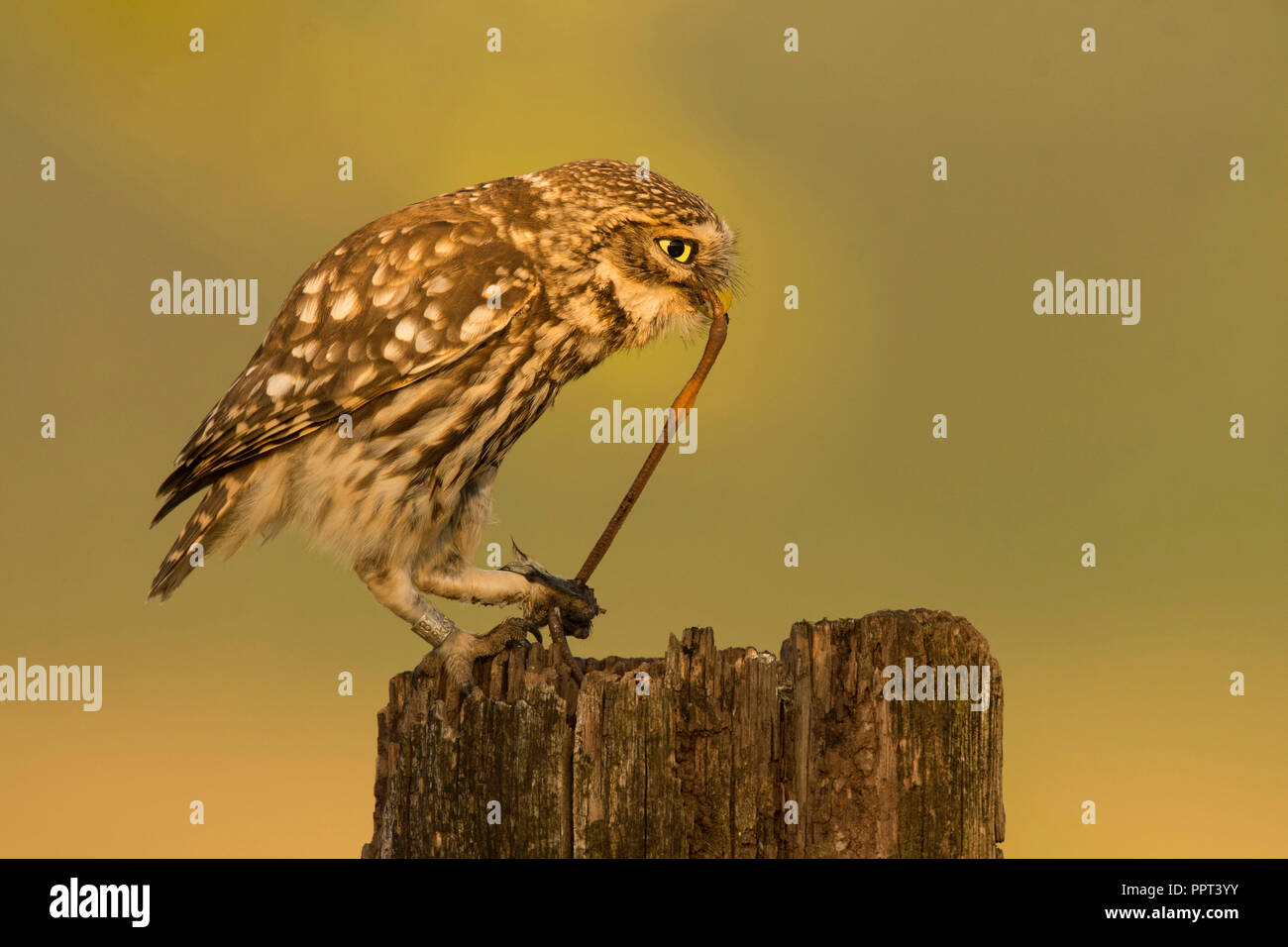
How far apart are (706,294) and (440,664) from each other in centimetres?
153

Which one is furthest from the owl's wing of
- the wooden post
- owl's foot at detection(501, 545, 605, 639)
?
the wooden post

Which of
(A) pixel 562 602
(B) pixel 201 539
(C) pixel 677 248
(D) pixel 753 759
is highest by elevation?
(C) pixel 677 248

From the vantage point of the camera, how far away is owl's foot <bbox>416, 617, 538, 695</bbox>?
3.59 metres

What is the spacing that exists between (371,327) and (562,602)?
1.17m

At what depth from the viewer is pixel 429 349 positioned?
4.06 metres

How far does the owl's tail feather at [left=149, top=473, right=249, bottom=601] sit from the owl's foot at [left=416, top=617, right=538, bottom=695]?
110 cm

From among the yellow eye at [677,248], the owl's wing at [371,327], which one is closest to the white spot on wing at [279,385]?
the owl's wing at [371,327]

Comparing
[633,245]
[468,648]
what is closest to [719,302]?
[633,245]

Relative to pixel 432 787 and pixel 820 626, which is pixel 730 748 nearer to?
pixel 820 626

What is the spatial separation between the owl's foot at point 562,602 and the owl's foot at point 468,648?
0.63 metres

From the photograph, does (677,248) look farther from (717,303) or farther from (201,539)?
(201,539)
